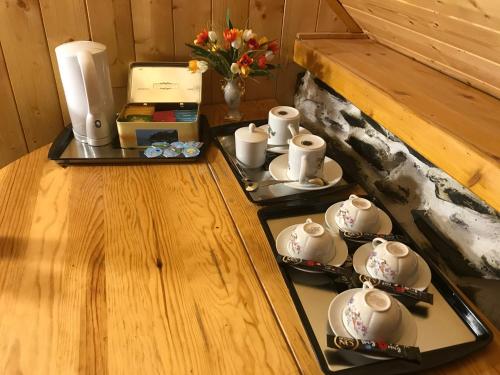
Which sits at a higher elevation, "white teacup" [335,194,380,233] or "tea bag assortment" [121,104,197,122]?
"tea bag assortment" [121,104,197,122]

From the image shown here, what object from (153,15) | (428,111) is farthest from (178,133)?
(428,111)

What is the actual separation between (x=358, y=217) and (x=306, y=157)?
0.72 ft

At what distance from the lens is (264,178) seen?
1202 mm

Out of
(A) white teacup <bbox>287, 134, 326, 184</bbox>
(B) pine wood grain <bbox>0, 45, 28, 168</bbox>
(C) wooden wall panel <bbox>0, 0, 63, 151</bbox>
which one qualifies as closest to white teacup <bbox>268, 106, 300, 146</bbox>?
(A) white teacup <bbox>287, 134, 326, 184</bbox>

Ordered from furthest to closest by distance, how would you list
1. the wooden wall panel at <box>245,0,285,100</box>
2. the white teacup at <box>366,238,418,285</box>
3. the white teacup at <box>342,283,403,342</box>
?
the wooden wall panel at <box>245,0,285,100</box> < the white teacup at <box>366,238,418,285</box> < the white teacup at <box>342,283,403,342</box>

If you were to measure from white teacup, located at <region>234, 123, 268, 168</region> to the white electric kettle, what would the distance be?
39 centimetres

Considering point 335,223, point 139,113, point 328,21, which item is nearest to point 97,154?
point 139,113

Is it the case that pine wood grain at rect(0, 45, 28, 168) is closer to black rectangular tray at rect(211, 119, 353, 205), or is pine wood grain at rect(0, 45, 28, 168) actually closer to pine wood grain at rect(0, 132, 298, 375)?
pine wood grain at rect(0, 132, 298, 375)

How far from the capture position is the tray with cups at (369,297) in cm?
74

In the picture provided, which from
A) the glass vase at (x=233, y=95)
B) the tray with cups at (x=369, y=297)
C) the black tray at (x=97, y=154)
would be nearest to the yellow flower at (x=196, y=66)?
the glass vase at (x=233, y=95)

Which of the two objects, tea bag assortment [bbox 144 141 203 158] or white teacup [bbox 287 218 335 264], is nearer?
white teacup [bbox 287 218 335 264]

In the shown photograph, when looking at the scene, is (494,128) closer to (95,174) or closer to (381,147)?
(381,147)

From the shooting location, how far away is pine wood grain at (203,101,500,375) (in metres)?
0.75

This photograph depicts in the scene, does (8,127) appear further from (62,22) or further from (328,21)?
(328,21)
